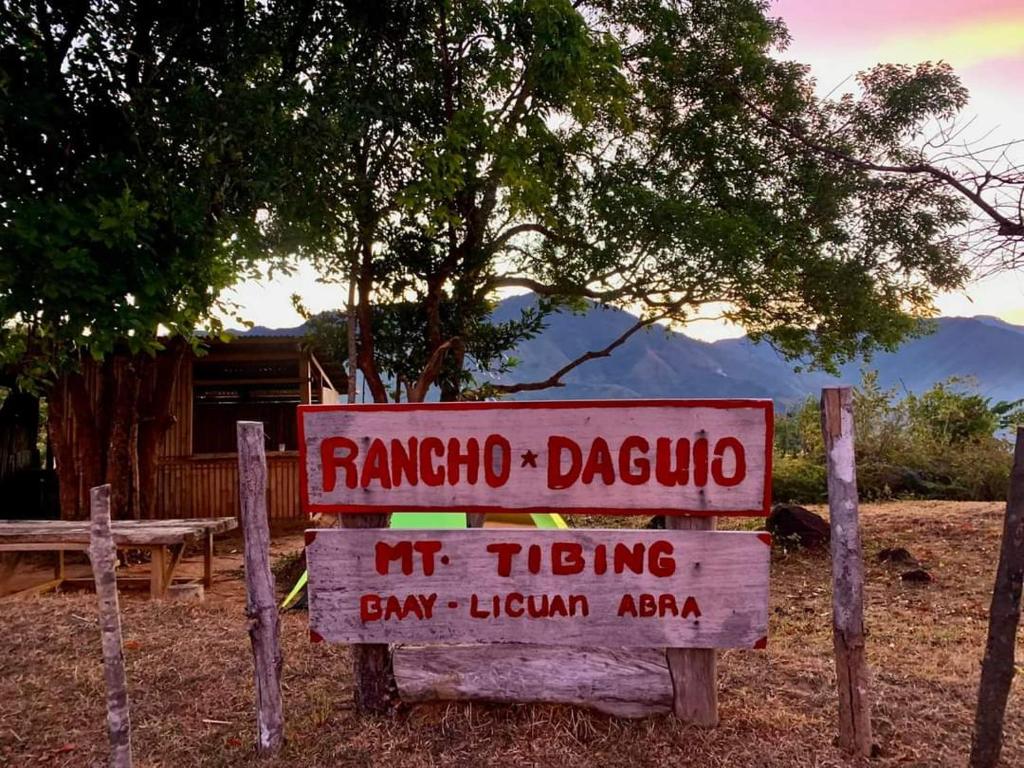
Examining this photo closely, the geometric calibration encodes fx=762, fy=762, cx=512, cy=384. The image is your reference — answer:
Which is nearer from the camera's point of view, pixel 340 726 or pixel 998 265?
pixel 340 726

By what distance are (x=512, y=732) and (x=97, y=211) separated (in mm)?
7204

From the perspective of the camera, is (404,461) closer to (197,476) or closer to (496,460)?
(496,460)

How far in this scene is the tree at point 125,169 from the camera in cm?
829

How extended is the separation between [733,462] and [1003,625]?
1.39 m

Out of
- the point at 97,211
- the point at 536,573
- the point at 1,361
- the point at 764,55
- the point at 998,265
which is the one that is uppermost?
the point at 764,55

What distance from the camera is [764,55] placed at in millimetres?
14109

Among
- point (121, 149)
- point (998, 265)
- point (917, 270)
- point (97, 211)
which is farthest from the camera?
point (917, 270)

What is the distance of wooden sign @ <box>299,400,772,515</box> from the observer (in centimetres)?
399

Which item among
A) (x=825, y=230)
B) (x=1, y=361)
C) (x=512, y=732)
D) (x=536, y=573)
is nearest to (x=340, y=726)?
(x=512, y=732)

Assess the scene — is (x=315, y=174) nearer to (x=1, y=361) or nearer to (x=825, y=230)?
(x=1, y=361)

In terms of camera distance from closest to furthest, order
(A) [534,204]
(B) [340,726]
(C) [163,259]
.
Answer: (B) [340,726] < (C) [163,259] < (A) [534,204]

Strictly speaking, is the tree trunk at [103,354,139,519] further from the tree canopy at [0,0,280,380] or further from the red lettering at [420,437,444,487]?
the red lettering at [420,437,444,487]

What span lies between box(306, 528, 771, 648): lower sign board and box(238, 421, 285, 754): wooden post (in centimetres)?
25

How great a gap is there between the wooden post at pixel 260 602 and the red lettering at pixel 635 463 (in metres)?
1.90
